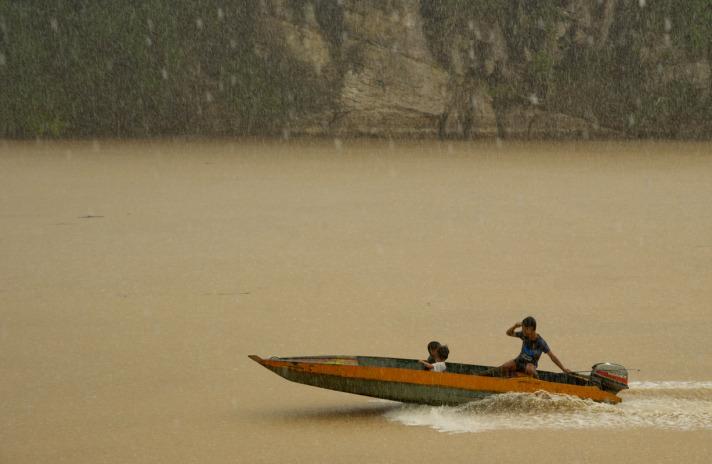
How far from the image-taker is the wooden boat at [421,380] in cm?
767

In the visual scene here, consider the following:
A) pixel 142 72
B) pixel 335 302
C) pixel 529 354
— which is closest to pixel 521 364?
pixel 529 354

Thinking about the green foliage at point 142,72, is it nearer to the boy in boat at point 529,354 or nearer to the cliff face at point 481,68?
the cliff face at point 481,68

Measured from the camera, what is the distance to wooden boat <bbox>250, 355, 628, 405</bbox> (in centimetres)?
767

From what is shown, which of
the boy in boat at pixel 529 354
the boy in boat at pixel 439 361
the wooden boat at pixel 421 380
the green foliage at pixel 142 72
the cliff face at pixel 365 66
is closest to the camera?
the wooden boat at pixel 421 380

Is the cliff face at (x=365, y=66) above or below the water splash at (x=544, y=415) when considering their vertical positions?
above

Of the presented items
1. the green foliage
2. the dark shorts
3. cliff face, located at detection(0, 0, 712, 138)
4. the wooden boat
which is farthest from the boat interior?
the green foliage

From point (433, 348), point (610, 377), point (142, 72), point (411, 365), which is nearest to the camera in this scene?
point (433, 348)

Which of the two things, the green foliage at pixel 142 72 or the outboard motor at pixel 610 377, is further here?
the green foliage at pixel 142 72

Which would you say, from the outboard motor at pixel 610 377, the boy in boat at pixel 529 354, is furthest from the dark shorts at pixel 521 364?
the outboard motor at pixel 610 377

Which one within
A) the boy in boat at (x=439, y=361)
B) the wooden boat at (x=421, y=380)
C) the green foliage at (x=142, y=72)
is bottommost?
the wooden boat at (x=421, y=380)

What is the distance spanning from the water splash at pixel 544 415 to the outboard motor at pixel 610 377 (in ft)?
0.47

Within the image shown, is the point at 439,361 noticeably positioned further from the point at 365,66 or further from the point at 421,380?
the point at 365,66

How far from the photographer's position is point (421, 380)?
774cm

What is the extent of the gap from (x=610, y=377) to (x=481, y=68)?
79.0ft
